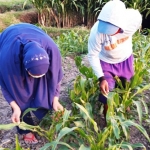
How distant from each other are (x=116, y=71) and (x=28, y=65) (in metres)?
1.01

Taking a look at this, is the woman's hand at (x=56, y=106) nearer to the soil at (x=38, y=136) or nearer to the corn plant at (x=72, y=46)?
the soil at (x=38, y=136)

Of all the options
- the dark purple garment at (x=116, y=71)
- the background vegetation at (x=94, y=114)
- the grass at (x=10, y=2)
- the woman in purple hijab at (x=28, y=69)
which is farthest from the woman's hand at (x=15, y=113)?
the grass at (x=10, y=2)

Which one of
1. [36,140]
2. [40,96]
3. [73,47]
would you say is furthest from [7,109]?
[73,47]

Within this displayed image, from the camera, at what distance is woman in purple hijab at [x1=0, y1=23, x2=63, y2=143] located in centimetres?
188

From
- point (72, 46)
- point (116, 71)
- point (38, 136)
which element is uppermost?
point (116, 71)

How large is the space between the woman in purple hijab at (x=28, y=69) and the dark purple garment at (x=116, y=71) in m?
0.48

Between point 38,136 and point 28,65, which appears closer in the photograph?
point 28,65

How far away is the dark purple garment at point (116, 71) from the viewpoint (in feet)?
8.45

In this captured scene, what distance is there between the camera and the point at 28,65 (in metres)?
1.85

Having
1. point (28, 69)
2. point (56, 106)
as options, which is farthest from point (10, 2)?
point (28, 69)

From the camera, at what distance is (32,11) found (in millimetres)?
8219

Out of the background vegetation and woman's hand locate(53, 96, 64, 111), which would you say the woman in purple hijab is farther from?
the background vegetation

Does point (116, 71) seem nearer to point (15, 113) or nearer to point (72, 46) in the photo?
point (15, 113)

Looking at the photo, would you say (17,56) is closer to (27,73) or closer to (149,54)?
(27,73)
